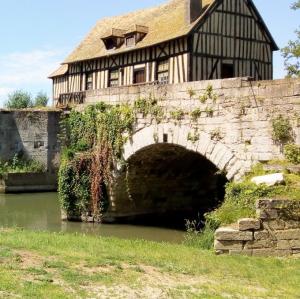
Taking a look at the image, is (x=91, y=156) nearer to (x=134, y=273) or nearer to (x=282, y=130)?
(x=282, y=130)

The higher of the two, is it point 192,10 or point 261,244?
point 192,10

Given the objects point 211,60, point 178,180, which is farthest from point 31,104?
point 178,180

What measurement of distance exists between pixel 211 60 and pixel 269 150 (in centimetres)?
1171

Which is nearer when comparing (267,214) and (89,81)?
(267,214)

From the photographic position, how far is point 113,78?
24250 millimetres

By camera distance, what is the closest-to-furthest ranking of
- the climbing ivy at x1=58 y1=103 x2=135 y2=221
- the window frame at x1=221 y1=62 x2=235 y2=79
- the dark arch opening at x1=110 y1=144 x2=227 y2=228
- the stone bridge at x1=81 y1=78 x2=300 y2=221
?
the stone bridge at x1=81 y1=78 x2=300 y2=221, the climbing ivy at x1=58 y1=103 x2=135 y2=221, the dark arch opening at x1=110 y1=144 x2=227 y2=228, the window frame at x1=221 y1=62 x2=235 y2=79

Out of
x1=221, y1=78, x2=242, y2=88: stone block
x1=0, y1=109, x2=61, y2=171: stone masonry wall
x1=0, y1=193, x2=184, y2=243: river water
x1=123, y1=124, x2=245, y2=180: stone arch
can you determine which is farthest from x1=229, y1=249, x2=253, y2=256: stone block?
x1=0, y1=109, x2=61, y2=171: stone masonry wall

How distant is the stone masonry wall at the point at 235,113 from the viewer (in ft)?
32.7

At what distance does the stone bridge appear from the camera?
402 inches

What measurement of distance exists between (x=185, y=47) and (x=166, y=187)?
6.92 metres

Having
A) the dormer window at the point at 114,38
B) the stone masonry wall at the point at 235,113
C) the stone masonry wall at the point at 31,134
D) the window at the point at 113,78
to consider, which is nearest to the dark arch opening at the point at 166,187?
the stone masonry wall at the point at 235,113

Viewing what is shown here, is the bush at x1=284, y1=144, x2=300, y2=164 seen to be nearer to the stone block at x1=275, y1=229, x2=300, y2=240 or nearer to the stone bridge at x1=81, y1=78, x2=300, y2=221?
the stone bridge at x1=81, y1=78, x2=300, y2=221

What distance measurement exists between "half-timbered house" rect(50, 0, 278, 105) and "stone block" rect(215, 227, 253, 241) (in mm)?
12562

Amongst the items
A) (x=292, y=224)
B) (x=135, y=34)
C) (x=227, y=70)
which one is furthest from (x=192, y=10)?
(x=292, y=224)
